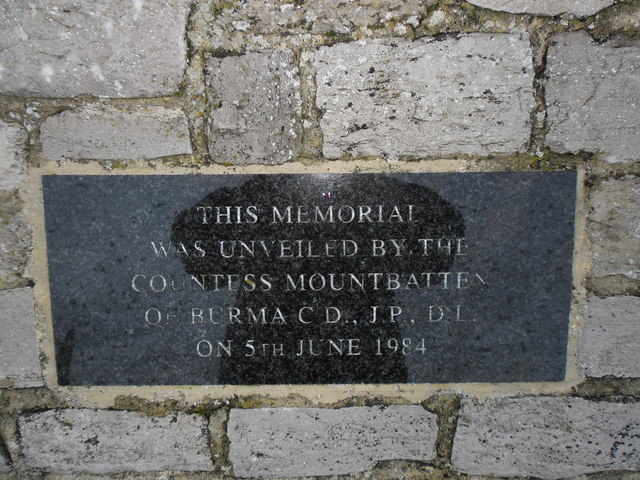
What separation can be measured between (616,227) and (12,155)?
2.34 metres

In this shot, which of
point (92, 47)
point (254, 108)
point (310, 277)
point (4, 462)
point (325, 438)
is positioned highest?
point (92, 47)

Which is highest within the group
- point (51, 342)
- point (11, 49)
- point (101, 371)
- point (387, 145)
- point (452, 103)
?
point (11, 49)

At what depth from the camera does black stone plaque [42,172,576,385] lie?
1446 millimetres

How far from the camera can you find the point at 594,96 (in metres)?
1.39

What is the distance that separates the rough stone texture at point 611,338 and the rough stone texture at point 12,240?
7.38 feet

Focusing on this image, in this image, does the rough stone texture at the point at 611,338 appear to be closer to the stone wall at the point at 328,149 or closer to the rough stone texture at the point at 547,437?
the stone wall at the point at 328,149

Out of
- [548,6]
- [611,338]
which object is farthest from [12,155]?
[611,338]

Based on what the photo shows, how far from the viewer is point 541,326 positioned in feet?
4.94

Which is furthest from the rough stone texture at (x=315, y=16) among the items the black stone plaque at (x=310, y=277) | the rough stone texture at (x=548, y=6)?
the black stone plaque at (x=310, y=277)

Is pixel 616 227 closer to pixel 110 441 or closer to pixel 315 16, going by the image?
pixel 315 16

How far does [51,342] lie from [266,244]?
3.20 feet

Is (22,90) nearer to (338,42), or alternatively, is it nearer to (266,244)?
(266,244)

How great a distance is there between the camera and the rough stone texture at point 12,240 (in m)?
1.47

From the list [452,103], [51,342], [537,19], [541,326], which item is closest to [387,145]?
[452,103]
